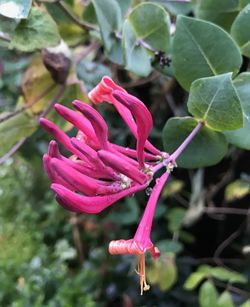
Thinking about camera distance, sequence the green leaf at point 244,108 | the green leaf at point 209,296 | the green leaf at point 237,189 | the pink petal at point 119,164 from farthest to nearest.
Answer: the green leaf at point 237,189 < the green leaf at point 209,296 < the green leaf at point 244,108 < the pink petal at point 119,164

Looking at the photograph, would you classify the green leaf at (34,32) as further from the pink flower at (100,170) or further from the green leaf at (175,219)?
the green leaf at (175,219)

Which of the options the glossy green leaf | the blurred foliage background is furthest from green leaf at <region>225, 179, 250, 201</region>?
the glossy green leaf

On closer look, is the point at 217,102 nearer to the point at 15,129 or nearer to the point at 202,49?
the point at 202,49

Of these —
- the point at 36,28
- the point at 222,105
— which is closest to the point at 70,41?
the point at 36,28

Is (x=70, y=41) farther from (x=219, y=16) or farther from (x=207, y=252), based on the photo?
(x=207, y=252)

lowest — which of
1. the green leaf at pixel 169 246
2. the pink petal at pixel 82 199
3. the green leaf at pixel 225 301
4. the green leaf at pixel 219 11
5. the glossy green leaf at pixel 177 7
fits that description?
the green leaf at pixel 169 246

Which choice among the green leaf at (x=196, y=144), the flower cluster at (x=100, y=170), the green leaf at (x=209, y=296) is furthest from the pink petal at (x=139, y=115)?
the green leaf at (x=209, y=296)

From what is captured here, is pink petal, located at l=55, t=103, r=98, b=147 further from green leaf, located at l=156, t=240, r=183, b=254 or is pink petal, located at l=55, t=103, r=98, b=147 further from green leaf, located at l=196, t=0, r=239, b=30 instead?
green leaf, located at l=156, t=240, r=183, b=254
